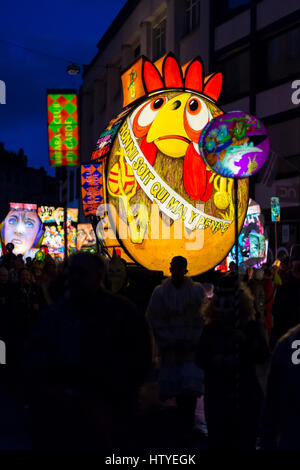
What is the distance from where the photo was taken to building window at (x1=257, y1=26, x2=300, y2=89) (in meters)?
26.6

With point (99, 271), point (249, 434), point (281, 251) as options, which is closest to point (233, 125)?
point (249, 434)

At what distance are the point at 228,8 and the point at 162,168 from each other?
1812 cm

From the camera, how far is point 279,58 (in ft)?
90.1

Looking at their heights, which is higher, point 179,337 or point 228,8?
point 228,8

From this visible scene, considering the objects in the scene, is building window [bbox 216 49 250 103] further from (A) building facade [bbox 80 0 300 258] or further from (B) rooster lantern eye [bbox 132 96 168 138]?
(B) rooster lantern eye [bbox 132 96 168 138]

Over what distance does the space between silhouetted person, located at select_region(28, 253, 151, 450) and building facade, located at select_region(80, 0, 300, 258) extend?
17367 millimetres

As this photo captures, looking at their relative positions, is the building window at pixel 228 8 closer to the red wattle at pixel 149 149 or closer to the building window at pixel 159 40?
the building window at pixel 159 40

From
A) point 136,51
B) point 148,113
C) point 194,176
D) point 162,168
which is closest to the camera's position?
point 148,113

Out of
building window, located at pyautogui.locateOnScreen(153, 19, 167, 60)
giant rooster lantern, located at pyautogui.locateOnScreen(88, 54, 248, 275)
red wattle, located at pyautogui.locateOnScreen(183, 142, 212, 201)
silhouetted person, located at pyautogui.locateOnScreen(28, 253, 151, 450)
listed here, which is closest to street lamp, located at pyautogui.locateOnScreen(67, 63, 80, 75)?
building window, located at pyautogui.locateOnScreen(153, 19, 167, 60)

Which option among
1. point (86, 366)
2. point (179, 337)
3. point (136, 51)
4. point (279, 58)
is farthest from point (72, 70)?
point (86, 366)

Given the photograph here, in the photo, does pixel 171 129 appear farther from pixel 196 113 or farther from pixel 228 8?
pixel 228 8

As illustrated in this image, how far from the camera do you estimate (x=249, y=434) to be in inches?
197

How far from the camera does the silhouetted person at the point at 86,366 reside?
11.5ft
